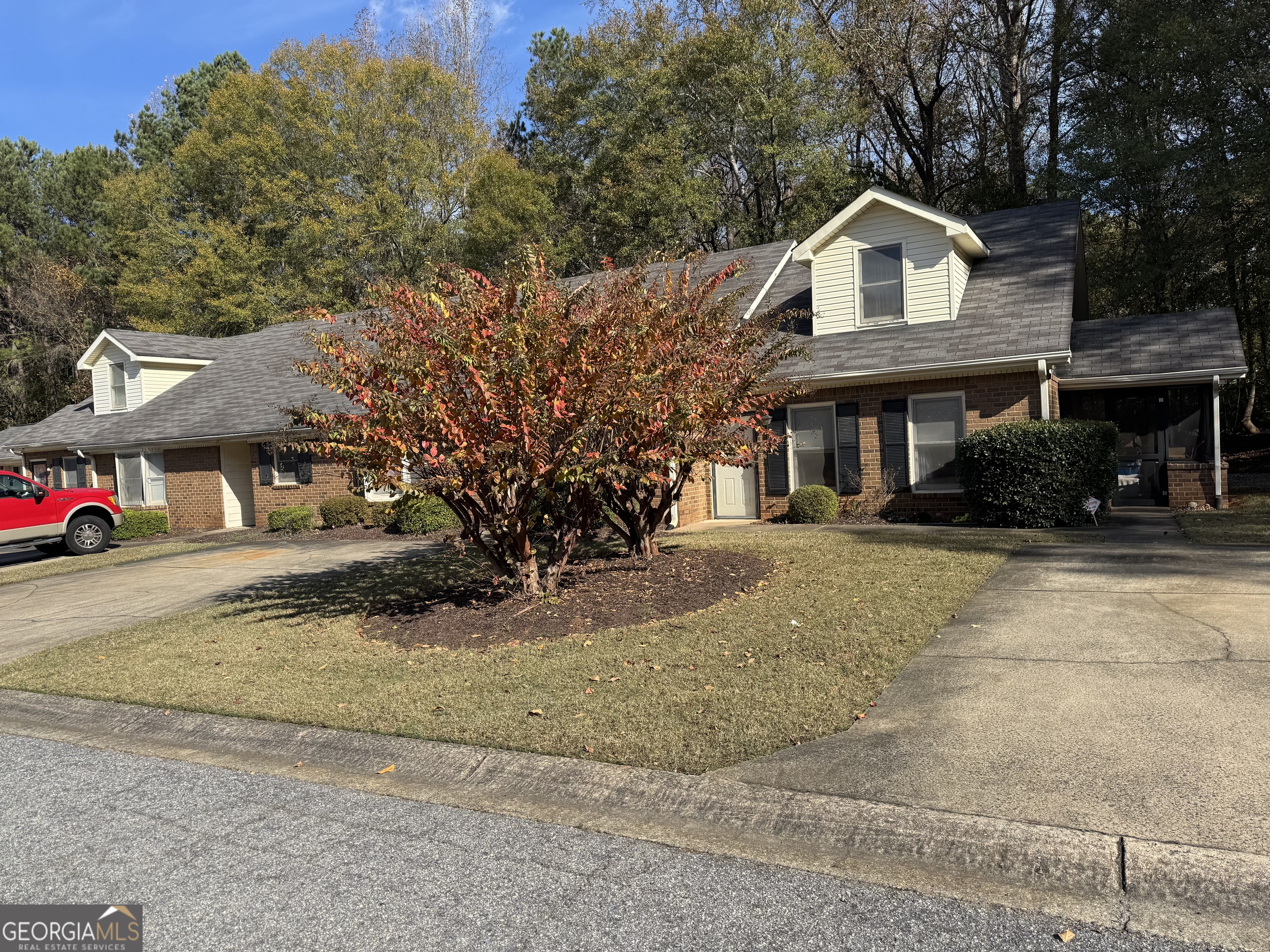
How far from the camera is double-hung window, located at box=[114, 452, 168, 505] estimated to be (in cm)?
2338

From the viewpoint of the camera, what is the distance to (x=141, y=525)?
69.2 ft

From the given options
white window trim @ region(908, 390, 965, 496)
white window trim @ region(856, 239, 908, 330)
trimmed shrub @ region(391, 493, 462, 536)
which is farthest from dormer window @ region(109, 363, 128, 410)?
white window trim @ region(908, 390, 965, 496)

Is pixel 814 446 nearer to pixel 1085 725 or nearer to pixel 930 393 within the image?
pixel 930 393

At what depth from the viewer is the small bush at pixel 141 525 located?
68.9ft

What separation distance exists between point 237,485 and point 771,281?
48.4ft

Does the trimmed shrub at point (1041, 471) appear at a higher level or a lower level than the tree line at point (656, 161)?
lower

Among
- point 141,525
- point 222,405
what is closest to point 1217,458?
point 222,405

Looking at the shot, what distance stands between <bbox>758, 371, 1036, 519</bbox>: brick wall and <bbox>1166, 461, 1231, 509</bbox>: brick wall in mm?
2432

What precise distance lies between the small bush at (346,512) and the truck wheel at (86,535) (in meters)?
4.54

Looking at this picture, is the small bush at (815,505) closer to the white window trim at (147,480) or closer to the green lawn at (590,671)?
the green lawn at (590,671)

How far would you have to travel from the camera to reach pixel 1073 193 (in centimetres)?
2519

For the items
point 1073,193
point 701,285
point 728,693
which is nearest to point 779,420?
point 701,285

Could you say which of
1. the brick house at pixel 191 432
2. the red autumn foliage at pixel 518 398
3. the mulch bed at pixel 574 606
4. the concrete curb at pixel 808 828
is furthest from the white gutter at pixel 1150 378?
the brick house at pixel 191 432

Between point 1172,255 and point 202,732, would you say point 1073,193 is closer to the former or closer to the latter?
point 1172,255
